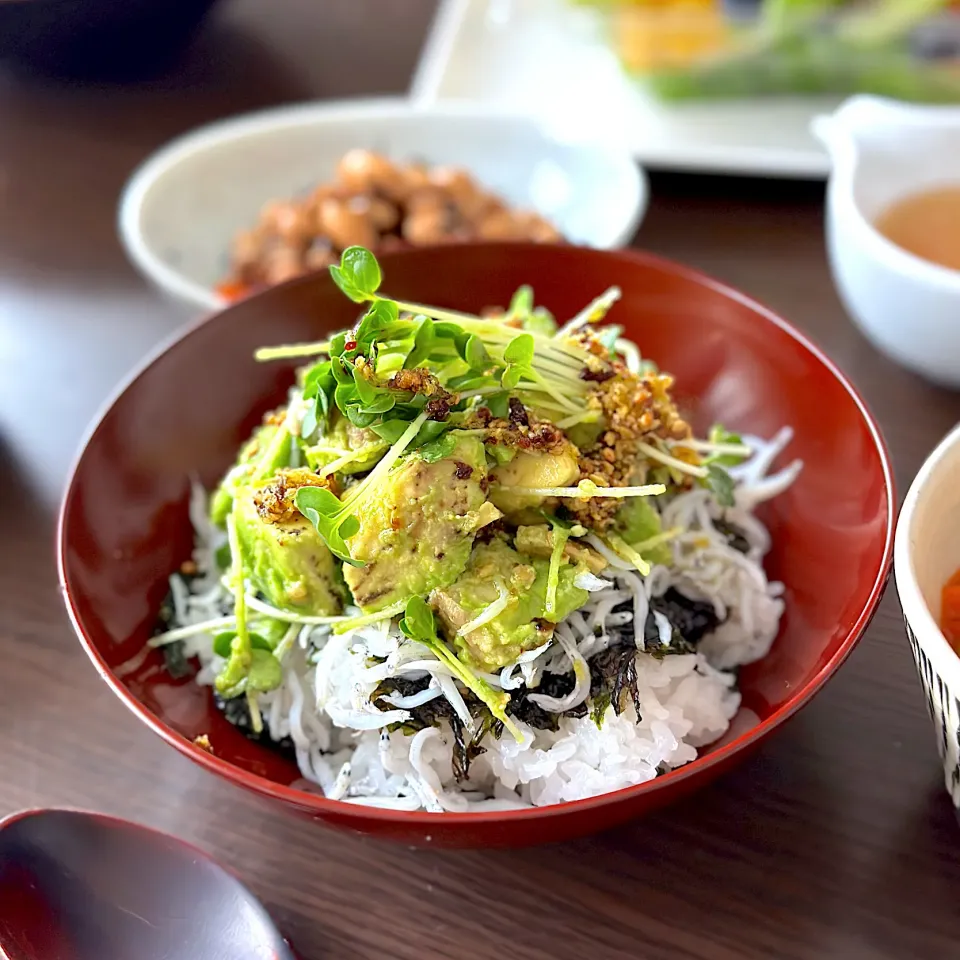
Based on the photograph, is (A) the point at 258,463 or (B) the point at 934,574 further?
(A) the point at 258,463

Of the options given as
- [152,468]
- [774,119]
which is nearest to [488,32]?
[774,119]

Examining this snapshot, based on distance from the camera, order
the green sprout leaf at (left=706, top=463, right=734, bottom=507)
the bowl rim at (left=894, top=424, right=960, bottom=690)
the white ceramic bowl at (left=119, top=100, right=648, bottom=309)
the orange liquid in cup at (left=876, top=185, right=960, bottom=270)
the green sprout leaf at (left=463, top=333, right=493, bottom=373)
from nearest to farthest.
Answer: the bowl rim at (left=894, top=424, right=960, bottom=690), the green sprout leaf at (left=463, top=333, right=493, bottom=373), the green sprout leaf at (left=706, top=463, right=734, bottom=507), the orange liquid in cup at (left=876, top=185, right=960, bottom=270), the white ceramic bowl at (left=119, top=100, right=648, bottom=309)

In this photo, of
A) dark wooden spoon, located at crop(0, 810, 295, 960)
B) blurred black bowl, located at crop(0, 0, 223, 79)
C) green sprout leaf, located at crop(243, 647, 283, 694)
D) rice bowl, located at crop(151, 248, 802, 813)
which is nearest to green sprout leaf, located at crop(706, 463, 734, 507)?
rice bowl, located at crop(151, 248, 802, 813)

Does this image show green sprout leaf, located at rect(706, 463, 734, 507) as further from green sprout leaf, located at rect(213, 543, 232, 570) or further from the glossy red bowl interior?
green sprout leaf, located at rect(213, 543, 232, 570)

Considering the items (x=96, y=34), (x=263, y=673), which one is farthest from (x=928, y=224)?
(x=96, y=34)

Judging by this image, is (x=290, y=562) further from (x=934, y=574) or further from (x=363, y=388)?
(x=934, y=574)

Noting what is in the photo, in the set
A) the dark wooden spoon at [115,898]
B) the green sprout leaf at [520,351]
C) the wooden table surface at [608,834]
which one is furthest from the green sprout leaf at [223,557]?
the green sprout leaf at [520,351]
